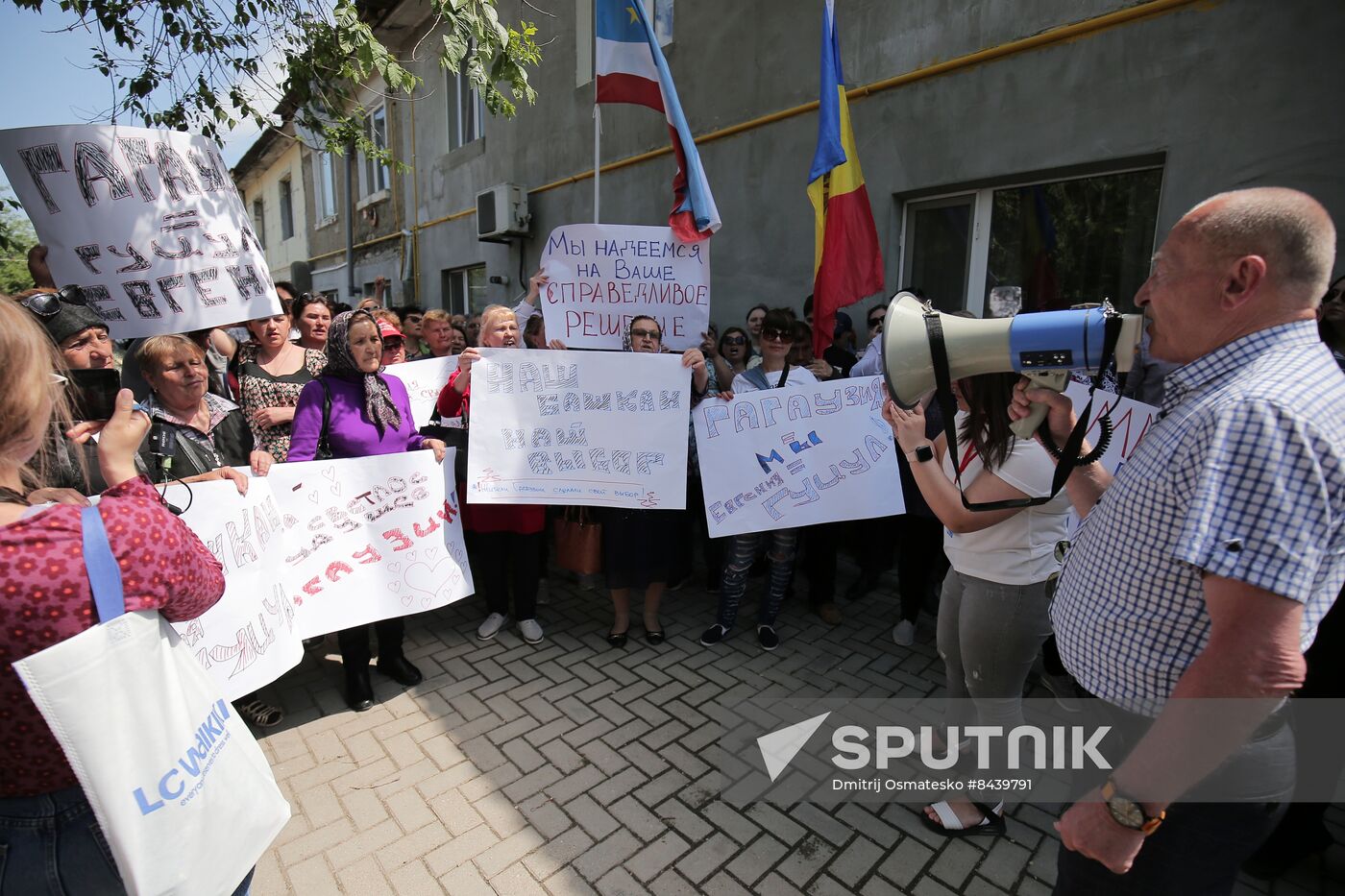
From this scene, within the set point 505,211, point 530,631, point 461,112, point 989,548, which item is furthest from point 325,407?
point 461,112

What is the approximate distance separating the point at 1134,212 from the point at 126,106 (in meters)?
6.45

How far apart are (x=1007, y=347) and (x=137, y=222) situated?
362 cm

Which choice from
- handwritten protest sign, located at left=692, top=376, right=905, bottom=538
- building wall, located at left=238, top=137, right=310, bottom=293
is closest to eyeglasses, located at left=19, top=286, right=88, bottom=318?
handwritten protest sign, located at left=692, top=376, right=905, bottom=538

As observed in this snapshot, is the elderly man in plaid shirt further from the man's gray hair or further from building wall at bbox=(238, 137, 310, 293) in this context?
building wall at bbox=(238, 137, 310, 293)

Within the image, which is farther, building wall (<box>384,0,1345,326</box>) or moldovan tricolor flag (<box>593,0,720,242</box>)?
Result: moldovan tricolor flag (<box>593,0,720,242</box>)

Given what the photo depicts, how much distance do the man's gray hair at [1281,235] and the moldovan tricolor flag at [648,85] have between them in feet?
11.2

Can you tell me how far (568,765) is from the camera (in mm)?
2748

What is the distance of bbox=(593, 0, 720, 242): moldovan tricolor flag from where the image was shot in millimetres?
4320

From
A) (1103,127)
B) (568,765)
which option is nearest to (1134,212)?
(1103,127)

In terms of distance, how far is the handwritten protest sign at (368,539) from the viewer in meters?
2.98

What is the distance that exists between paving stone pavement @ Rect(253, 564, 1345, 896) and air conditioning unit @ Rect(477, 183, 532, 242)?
6.88m

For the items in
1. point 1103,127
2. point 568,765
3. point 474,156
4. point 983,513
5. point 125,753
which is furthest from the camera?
point 474,156

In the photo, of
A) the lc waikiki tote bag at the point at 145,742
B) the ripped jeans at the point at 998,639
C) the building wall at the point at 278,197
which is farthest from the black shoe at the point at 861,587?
the building wall at the point at 278,197

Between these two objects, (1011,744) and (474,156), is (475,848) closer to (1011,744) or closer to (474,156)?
(1011,744)
